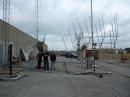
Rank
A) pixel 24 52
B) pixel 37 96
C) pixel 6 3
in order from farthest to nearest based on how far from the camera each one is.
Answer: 1. pixel 24 52
2. pixel 6 3
3. pixel 37 96

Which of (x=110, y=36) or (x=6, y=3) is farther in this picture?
(x=110, y=36)

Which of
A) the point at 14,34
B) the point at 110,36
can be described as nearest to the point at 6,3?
the point at 110,36

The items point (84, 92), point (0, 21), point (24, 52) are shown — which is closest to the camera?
point (84, 92)

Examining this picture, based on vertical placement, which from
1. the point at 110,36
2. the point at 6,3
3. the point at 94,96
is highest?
the point at 6,3

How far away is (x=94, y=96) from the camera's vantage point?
52.9 feet

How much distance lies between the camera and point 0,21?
144ft

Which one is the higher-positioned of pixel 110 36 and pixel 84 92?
pixel 110 36

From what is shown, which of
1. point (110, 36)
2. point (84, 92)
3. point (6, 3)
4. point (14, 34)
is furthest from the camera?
point (14, 34)

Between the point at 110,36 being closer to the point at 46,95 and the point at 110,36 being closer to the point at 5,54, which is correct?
the point at 5,54

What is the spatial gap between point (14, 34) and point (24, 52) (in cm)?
896

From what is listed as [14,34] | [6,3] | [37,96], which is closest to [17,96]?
[37,96]

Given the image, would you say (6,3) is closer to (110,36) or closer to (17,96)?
(110,36)

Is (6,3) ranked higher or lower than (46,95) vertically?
higher

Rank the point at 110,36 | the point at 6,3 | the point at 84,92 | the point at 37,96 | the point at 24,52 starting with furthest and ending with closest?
the point at 24,52
the point at 110,36
the point at 6,3
the point at 84,92
the point at 37,96
